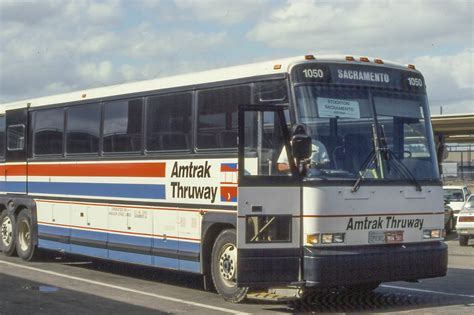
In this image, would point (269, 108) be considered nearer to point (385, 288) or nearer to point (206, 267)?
point (206, 267)

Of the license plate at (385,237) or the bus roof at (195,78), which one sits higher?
the bus roof at (195,78)

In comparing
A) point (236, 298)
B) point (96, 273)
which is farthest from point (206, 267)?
point (96, 273)

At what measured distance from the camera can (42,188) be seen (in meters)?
17.6

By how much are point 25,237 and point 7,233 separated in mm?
788

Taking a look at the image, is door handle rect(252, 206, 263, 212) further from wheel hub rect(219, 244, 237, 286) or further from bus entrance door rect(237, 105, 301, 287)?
wheel hub rect(219, 244, 237, 286)

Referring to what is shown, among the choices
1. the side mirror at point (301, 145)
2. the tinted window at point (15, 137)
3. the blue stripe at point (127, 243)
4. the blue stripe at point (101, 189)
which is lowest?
the blue stripe at point (127, 243)

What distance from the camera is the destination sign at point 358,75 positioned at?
1123 centimetres

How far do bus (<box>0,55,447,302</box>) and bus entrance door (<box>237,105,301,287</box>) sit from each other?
0.05 feet

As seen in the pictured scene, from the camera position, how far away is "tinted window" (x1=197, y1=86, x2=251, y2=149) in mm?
12031

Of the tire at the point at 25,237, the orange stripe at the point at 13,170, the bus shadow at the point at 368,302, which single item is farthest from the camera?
the orange stripe at the point at 13,170

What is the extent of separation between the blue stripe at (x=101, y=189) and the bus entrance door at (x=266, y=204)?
10.2 feet

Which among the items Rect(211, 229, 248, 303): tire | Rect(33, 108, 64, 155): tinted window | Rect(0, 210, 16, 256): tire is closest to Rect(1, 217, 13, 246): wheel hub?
Rect(0, 210, 16, 256): tire

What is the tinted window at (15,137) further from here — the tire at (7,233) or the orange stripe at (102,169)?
the tire at (7,233)

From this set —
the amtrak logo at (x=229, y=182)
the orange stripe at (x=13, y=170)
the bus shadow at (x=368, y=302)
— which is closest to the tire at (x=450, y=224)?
the orange stripe at (x=13, y=170)
